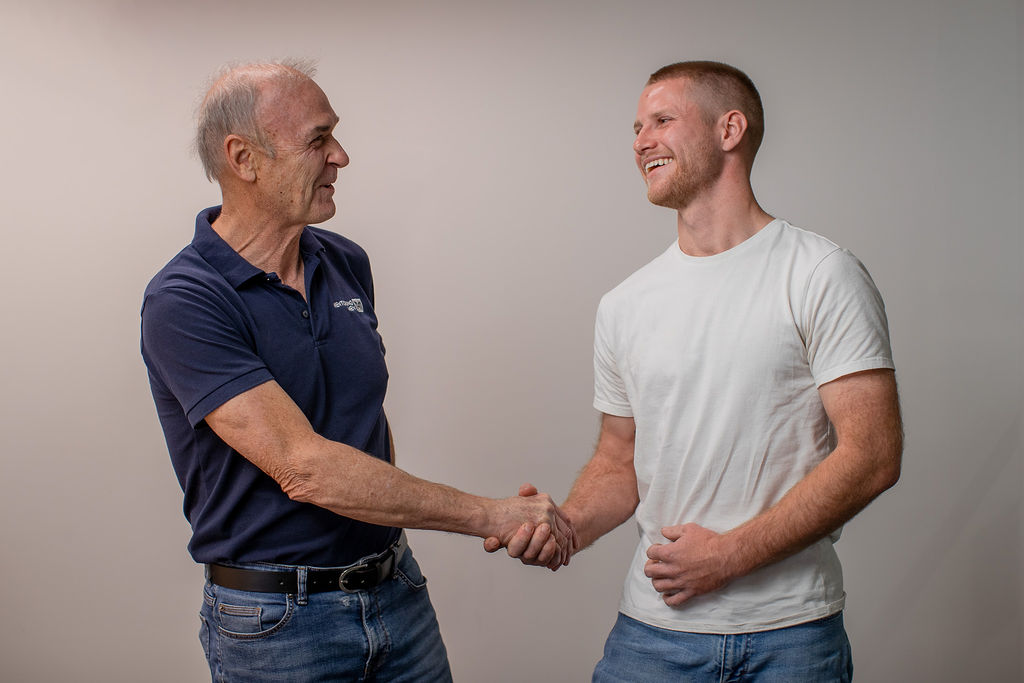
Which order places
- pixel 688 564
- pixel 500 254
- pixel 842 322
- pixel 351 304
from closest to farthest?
pixel 842 322 → pixel 688 564 → pixel 351 304 → pixel 500 254

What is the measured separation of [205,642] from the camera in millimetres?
1805

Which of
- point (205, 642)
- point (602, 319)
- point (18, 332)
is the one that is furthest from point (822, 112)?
point (18, 332)

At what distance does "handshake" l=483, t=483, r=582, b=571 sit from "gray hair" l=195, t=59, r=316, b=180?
85 centimetres

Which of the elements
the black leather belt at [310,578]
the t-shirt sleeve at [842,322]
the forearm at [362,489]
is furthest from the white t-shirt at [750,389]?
the black leather belt at [310,578]

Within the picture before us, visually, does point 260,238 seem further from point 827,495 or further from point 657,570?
point 827,495

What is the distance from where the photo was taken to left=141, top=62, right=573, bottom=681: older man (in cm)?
163

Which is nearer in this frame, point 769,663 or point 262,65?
point 769,663

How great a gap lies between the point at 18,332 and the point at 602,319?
2.07 metres

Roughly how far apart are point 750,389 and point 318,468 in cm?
78

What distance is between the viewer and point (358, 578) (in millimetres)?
1771

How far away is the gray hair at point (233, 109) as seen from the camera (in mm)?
1807

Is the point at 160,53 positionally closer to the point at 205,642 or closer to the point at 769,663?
the point at 205,642

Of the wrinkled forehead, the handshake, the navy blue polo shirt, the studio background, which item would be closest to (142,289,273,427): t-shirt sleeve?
the navy blue polo shirt

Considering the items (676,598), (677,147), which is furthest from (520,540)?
(677,147)
